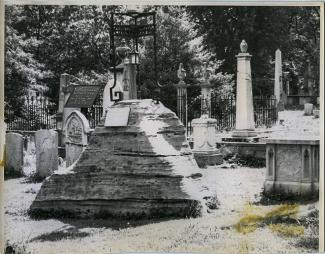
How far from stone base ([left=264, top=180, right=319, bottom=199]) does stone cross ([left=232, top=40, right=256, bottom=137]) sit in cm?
149

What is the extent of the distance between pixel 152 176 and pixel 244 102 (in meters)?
A: 2.60

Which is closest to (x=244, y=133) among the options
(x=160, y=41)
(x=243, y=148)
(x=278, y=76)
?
(x=243, y=148)

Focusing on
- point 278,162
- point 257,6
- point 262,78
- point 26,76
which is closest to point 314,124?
point 278,162

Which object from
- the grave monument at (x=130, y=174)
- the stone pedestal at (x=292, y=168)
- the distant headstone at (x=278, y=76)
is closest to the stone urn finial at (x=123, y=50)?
the grave monument at (x=130, y=174)

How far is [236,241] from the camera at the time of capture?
231 inches

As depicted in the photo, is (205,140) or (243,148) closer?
(243,148)

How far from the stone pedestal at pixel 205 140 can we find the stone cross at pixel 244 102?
40 cm

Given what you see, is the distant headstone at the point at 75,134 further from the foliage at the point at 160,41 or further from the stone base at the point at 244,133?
the stone base at the point at 244,133

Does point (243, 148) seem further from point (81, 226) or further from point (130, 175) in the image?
point (81, 226)

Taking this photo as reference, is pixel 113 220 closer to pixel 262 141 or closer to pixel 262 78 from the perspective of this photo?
pixel 262 141

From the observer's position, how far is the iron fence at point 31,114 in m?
6.35

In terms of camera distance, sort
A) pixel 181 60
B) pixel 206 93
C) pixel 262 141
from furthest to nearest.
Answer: pixel 206 93, pixel 181 60, pixel 262 141

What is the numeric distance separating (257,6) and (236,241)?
8.29 feet

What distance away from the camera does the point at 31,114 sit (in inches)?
256
